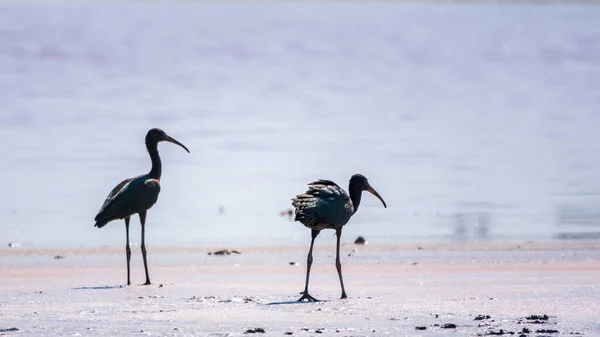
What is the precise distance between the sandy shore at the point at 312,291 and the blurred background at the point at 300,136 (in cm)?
169

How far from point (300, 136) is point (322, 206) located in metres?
22.0

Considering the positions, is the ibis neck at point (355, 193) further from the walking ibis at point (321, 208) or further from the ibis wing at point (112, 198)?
the ibis wing at point (112, 198)

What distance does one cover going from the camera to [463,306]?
1413 cm

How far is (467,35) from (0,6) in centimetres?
6366

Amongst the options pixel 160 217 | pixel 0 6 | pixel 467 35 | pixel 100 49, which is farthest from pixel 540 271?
pixel 0 6

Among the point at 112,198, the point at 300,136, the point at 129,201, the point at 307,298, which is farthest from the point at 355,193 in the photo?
the point at 300,136

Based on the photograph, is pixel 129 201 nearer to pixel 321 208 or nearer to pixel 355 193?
pixel 355 193

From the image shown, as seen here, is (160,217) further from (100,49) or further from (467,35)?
(467,35)

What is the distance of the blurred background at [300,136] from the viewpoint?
22.8 metres

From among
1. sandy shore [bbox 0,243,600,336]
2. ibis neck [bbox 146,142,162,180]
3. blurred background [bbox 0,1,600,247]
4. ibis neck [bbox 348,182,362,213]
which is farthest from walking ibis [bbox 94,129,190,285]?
blurred background [bbox 0,1,600,247]

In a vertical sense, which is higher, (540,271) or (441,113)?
(441,113)

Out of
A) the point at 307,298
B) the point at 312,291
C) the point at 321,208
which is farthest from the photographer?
the point at 312,291

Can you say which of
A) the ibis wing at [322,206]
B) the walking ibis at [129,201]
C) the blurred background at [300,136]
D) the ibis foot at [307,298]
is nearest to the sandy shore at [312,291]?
the ibis foot at [307,298]

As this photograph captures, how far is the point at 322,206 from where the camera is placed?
49.1 ft
